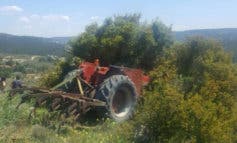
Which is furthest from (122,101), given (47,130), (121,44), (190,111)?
(121,44)

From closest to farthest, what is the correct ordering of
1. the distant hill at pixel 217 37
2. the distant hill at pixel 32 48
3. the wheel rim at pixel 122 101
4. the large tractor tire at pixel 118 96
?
1. the large tractor tire at pixel 118 96
2. the wheel rim at pixel 122 101
3. the distant hill at pixel 217 37
4. the distant hill at pixel 32 48

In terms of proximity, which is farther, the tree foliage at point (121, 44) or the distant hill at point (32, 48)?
the distant hill at point (32, 48)

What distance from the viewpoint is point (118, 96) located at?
40.6 feet

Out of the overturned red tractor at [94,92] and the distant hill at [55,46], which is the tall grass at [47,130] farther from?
the distant hill at [55,46]

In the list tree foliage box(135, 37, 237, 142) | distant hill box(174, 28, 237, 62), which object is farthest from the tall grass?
distant hill box(174, 28, 237, 62)

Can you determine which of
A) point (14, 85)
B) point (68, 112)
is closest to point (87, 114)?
point (68, 112)

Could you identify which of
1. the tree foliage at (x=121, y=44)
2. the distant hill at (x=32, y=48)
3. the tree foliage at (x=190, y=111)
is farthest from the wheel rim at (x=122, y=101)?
the distant hill at (x=32, y=48)

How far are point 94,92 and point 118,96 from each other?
94cm

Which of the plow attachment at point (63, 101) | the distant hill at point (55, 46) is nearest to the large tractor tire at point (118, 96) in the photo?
the plow attachment at point (63, 101)

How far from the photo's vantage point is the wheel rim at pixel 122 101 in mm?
12135

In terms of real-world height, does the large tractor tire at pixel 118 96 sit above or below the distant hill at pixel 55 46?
above

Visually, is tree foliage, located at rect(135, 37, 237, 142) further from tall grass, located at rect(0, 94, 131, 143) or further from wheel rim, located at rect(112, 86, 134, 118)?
wheel rim, located at rect(112, 86, 134, 118)

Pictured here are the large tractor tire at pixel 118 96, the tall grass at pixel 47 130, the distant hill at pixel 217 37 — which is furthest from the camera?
the distant hill at pixel 217 37

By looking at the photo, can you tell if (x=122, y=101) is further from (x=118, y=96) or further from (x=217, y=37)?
(x=217, y=37)
